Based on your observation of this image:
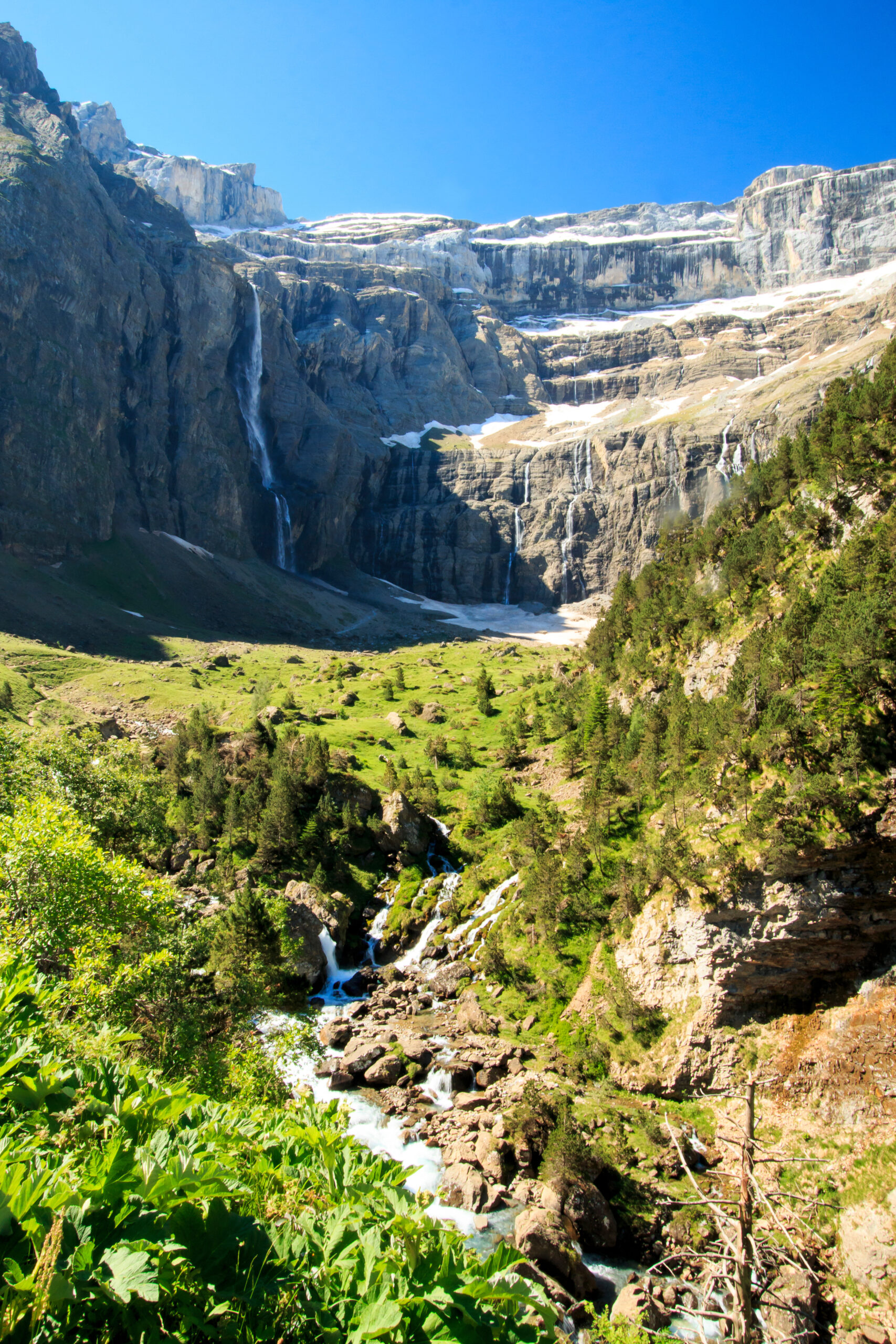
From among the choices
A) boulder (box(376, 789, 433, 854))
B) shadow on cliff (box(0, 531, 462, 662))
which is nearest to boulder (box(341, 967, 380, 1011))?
boulder (box(376, 789, 433, 854))

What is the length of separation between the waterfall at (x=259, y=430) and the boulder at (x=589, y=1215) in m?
149

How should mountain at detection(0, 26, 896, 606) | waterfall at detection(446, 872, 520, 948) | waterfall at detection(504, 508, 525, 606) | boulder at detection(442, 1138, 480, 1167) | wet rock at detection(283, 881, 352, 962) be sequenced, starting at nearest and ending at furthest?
boulder at detection(442, 1138, 480, 1167), waterfall at detection(446, 872, 520, 948), wet rock at detection(283, 881, 352, 962), mountain at detection(0, 26, 896, 606), waterfall at detection(504, 508, 525, 606)

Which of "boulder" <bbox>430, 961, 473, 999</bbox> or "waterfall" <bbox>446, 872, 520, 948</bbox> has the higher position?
"waterfall" <bbox>446, 872, 520, 948</bbox>

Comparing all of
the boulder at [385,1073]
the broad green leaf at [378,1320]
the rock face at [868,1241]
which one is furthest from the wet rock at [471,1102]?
the broad green leaf at [378,1320]

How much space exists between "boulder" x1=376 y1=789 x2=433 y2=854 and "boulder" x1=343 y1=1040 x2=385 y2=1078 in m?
16.2

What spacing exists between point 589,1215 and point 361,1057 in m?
10.9

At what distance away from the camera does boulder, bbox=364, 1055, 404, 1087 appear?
83.4 feet

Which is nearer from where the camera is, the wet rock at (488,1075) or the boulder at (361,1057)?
the wet rock at (488,1075)

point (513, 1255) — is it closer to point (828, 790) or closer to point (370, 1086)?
point (828, 790)

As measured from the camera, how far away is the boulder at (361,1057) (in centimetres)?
2612

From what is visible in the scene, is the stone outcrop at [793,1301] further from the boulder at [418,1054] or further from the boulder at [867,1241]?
the boulder at [418,1054]

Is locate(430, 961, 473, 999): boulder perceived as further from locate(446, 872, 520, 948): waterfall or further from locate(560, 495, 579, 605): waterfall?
locate(560, 495, 579, 605): waterfall

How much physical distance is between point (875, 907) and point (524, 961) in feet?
49.9

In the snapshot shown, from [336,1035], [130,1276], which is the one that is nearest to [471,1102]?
[336,1035]
